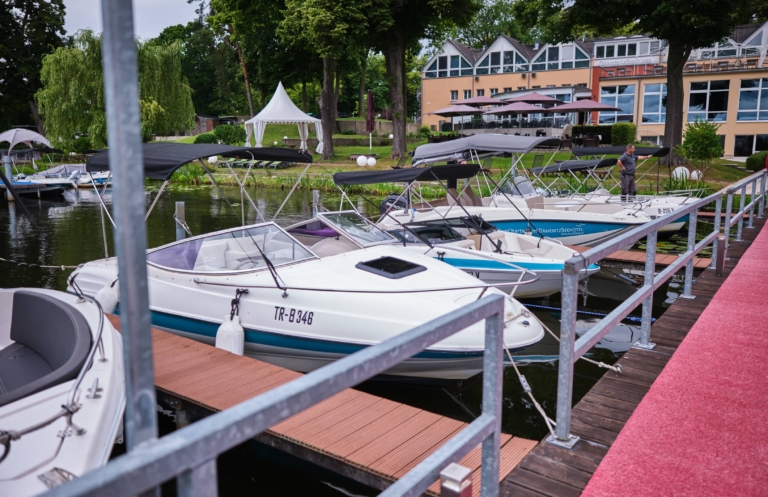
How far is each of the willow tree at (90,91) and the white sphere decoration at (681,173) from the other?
2741 cm

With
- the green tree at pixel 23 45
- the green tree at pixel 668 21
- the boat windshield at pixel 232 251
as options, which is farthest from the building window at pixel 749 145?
the green tree at pixel 23 45

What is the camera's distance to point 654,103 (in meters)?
42.3

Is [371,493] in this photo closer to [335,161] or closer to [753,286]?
[753,286]

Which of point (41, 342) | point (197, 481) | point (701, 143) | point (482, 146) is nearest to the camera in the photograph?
point (197, 481)

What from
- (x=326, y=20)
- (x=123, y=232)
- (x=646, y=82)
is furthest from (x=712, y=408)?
(x=646, y=82)

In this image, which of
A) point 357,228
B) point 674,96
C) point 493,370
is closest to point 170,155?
point 357,228

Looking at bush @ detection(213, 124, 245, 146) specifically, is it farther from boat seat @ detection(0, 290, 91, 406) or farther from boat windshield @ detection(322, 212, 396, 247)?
boat seat @ detection(0, 290, 91, 406)

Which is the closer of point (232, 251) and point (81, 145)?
point (232, 251)

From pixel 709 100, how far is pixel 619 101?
18.9 ft

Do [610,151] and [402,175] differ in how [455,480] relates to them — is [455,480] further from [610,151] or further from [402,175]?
[610,151]

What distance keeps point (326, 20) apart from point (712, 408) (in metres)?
29.1

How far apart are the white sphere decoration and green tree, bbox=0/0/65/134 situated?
4750 cm

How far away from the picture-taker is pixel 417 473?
2219 millimetres

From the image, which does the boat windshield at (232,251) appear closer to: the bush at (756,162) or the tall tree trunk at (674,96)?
the tall tree trunk at (674,96)
